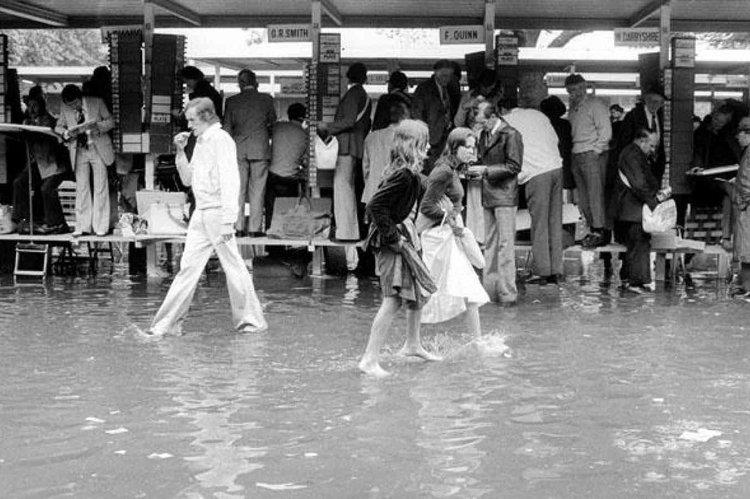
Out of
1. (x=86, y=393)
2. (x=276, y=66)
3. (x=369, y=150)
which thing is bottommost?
(x=86, y=393)

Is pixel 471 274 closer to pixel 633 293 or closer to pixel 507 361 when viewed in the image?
pixel 507 361

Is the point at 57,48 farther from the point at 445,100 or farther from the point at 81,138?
the point at 445,100

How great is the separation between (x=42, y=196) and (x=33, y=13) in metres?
2.38

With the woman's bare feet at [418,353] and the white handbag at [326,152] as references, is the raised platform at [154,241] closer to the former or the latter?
the white handbag at [326,152]

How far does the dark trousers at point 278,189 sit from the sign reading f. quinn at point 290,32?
1.78m

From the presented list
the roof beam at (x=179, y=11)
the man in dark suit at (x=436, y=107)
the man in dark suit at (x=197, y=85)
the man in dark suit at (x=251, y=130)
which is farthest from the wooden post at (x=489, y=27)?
the roof beam at (x=179, y=11)

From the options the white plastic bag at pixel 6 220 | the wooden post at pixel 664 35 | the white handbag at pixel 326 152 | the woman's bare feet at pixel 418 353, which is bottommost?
the woman's bare feet at pixel 418 353

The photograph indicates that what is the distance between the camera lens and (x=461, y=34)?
585 inches

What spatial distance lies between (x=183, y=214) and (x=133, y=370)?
6353 millimetres

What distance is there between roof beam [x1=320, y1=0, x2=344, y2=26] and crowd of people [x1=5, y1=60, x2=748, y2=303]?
3.65 ft

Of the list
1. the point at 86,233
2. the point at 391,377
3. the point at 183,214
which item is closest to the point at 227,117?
the point at 183,214

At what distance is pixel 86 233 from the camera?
1533 centimetres

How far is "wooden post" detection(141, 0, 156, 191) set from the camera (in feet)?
48.5

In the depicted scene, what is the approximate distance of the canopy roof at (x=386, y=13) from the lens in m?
15.4
